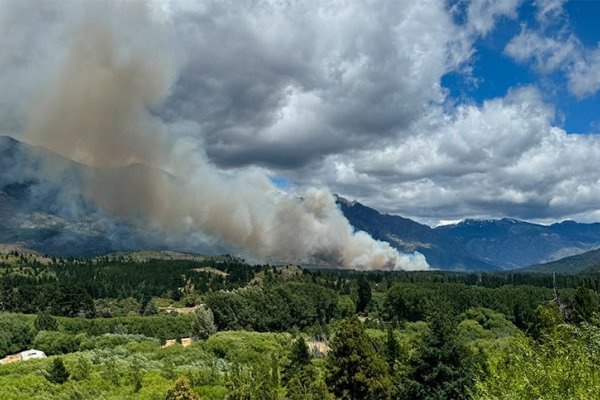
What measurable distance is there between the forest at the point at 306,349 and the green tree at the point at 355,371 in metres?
0.10

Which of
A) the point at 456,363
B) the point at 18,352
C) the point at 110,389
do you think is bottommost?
the point at 18,352

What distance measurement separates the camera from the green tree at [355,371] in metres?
47.8

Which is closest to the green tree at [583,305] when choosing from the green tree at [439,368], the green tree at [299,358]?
the green tree at [299,358]

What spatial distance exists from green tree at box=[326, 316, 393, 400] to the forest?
0.10 m

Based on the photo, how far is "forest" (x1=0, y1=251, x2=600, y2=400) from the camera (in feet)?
110

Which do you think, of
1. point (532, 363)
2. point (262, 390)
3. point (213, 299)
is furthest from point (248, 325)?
point (532, 363)

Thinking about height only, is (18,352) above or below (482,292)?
below

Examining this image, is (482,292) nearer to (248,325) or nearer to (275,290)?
(275,290)

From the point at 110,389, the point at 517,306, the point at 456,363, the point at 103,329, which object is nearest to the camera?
the point at 456,363

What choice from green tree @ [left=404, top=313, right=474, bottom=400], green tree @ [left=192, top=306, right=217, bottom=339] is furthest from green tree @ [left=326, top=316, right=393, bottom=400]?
green tree @ [left=192, top=306, right=217, bottom=339]

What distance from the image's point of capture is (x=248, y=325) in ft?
491

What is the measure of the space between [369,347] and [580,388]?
2657 centimetres

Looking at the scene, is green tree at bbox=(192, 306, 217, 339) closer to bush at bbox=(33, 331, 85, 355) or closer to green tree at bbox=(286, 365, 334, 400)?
bush at bbox=(33, 331, 85, 355)

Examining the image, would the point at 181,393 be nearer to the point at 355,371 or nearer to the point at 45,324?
the point at 355,371
